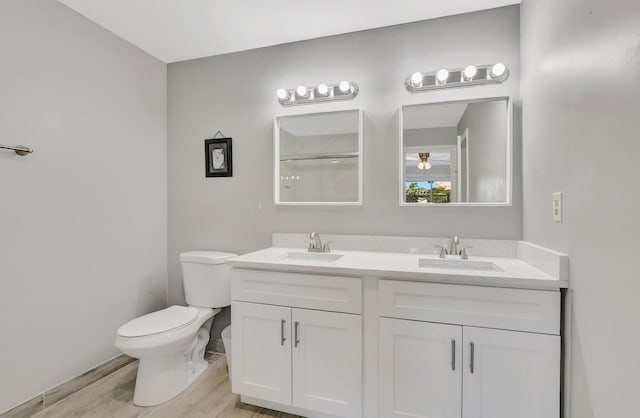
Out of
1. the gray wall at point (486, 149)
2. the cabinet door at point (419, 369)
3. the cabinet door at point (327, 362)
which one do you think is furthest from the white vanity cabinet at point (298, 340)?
the gray wall at point (486, 149)

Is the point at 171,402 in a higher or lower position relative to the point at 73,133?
lower

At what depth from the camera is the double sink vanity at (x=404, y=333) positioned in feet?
4.02

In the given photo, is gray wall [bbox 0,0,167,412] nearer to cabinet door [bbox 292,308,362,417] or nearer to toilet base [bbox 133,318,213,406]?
toilet base [bbox 133,318,213,406]

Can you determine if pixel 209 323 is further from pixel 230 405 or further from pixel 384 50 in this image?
pixel 384 50

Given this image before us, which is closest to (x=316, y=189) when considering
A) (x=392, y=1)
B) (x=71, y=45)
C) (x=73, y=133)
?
(x=392, y=1)

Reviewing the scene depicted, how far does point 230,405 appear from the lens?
5.55 feet

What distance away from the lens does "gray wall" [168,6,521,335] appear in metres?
1.78

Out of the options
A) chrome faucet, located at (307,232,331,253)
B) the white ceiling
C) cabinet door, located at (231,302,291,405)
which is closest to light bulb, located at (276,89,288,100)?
the white ceiling

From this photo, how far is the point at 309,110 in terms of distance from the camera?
2.07 metres

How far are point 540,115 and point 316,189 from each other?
129cm

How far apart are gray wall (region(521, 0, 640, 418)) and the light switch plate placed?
30 mm

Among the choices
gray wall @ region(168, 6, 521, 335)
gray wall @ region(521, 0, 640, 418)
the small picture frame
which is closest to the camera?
gray wall @ region(521, 0, 640, 418)

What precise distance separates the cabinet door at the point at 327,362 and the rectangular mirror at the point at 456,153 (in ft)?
2.88

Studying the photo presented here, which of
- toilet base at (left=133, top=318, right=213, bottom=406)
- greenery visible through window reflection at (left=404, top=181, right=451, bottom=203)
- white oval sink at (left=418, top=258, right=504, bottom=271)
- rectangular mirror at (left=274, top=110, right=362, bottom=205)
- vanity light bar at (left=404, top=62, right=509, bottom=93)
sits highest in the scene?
vanity light bar at (left=404, top=62, right=509, bottom=93)
